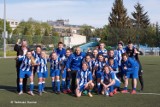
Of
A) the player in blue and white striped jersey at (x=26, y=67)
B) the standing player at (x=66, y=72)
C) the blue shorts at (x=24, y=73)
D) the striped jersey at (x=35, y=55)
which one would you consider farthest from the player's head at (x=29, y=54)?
the standing player at (x=66, y=72)

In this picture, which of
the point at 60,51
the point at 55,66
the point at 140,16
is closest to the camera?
the point at 55,66

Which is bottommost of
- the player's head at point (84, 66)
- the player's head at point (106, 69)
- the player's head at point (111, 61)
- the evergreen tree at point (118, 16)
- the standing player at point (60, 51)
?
the player's head at point (106, 69)

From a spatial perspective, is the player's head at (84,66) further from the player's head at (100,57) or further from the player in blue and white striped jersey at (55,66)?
the player in blue and white striped jersey at (55,66)

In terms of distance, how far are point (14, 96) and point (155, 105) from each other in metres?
4.13

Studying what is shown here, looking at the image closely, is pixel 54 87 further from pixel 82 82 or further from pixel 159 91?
pixel 159 91

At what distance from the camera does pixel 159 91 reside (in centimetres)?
1115

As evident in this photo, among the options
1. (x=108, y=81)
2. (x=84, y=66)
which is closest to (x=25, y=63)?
(x=84, y=66)

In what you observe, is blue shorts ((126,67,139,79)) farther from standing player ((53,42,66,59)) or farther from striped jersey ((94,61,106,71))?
standing player ((53,42,66,59))

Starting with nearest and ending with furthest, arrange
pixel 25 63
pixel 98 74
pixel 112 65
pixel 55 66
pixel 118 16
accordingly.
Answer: pixel 25 63, pixel 98 74, pixel 55 66, pixel 112 65, pixel 118 16

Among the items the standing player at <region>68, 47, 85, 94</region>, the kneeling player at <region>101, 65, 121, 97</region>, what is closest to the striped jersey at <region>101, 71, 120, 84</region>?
the kneeling player at <region>101, 65, 121, 97</region>

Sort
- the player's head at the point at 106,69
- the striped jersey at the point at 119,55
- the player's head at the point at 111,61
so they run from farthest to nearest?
the striped jersey at the point at 119,55 → the player's head at the point at 111,61 → the player's head at the point at 106,69

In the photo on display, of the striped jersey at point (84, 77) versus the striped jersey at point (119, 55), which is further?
the striped jersey at point (119, 55)

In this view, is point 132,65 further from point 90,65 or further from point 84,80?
point 84,80

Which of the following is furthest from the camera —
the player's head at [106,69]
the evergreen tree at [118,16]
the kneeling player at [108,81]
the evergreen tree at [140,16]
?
the evergreen tree at [140,16]
